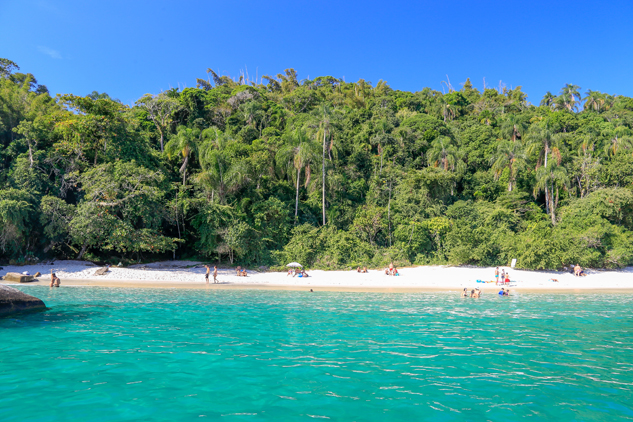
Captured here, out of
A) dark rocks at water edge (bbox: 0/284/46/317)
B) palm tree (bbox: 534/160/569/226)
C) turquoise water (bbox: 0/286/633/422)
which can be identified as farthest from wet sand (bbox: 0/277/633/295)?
palm tree (bbox: 534/160/569/226)

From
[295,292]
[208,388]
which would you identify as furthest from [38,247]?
[208,388]

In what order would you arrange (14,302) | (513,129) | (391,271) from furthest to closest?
(513,129) < (391,271) < (14,302)

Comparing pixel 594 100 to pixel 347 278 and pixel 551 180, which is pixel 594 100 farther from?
pixel 347 278

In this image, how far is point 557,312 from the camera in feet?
Answer: 53.5

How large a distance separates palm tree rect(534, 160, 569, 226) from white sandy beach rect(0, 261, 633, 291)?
11.1 meters

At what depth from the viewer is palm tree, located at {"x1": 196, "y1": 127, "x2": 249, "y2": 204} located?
34.7 meters

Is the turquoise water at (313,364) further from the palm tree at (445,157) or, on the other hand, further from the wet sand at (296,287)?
the palm tree at (445,157)

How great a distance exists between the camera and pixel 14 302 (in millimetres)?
14188

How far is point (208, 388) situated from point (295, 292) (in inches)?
669

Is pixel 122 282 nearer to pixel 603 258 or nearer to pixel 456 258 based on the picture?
pixel 456 258

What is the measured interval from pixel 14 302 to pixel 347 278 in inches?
830

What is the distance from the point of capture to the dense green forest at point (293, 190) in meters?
30.2

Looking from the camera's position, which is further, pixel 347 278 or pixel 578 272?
pixel 347 278

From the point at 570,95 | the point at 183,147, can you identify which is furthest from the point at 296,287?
the point at 570,95
